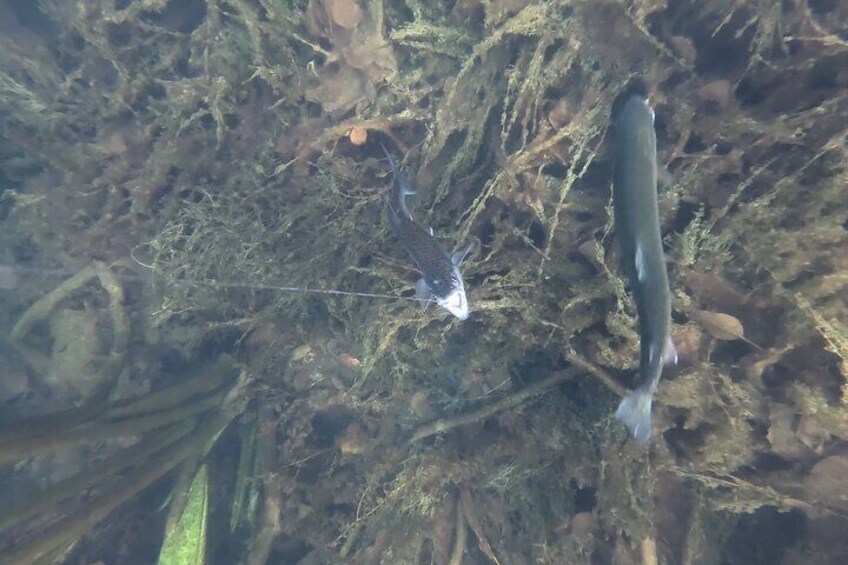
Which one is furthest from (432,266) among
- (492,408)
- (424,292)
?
(492,408)

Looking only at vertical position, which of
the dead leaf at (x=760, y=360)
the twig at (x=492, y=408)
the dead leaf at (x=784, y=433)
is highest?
the twig at (x=492, y=408)

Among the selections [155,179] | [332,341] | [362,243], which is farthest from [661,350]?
[155,179]

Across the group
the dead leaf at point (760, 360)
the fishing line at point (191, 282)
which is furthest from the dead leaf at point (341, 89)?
the dead leaf at point (760, 360)

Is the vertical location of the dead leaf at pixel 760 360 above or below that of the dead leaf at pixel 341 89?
below

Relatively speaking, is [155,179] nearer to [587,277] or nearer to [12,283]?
[12,283]

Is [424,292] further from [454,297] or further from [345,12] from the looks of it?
[345,12]

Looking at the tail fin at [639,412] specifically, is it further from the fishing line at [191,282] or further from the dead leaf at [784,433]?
the fishing line at [191,282]
